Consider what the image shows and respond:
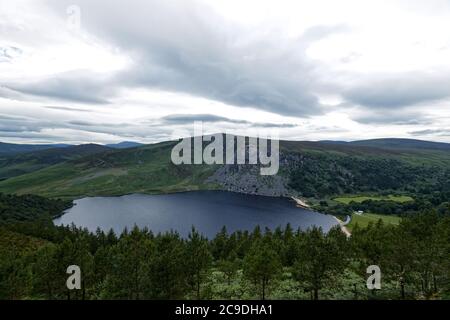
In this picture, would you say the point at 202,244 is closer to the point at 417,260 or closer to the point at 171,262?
the point at 171,262

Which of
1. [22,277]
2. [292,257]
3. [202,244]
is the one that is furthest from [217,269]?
[22,277]
